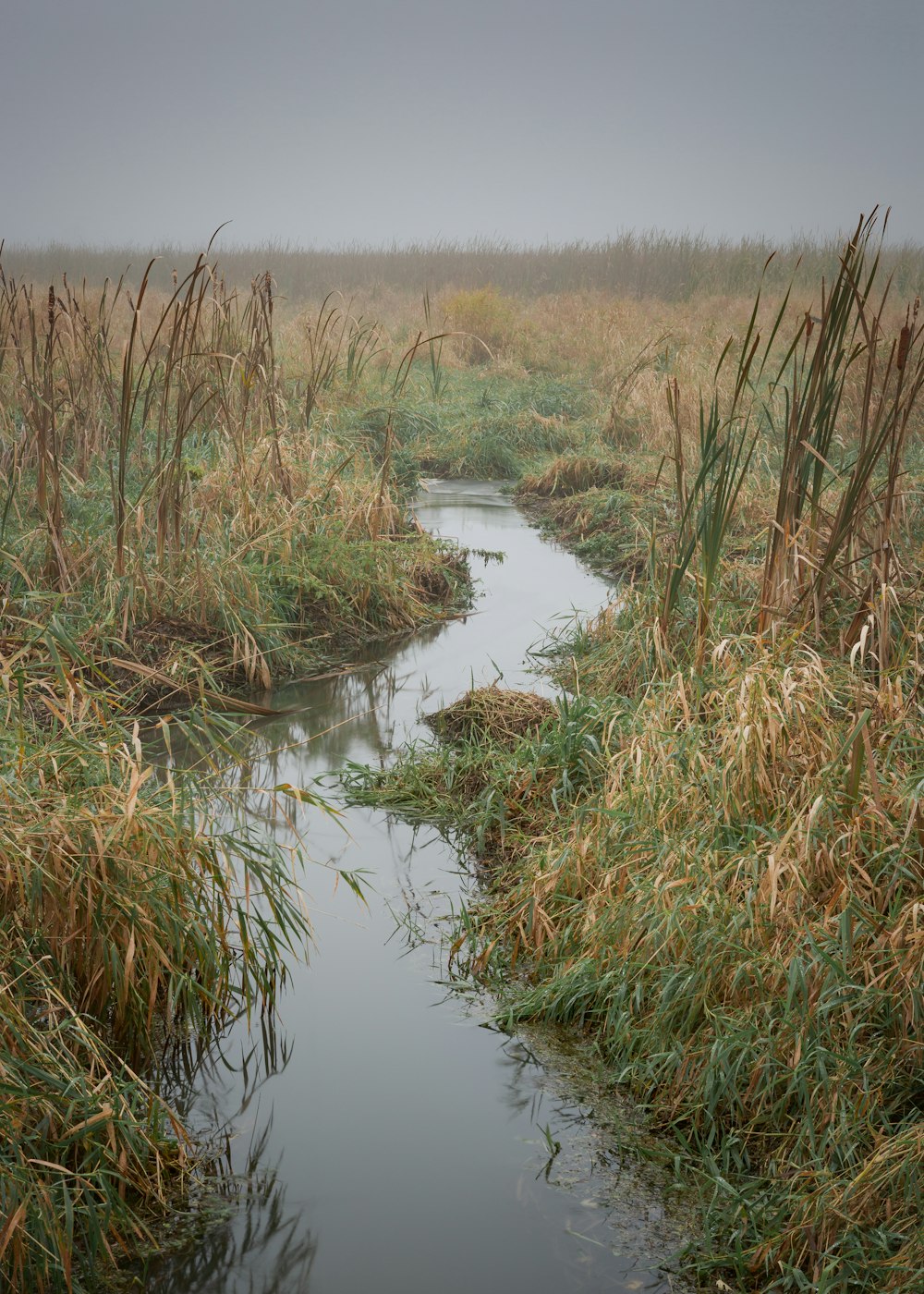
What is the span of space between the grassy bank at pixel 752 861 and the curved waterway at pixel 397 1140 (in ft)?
0.46

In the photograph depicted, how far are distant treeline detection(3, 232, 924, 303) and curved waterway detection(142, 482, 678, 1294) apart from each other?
15239 millimetres

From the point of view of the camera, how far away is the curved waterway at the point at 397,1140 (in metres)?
1.91

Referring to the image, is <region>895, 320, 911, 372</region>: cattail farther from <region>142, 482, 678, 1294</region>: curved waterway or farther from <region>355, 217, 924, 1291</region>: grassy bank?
<region>142, 482, 678, 1294</region>: curved waterway

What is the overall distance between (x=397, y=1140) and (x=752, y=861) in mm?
926

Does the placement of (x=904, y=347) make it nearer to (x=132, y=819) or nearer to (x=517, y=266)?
(x=132, y=819)

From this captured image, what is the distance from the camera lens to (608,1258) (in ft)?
6.26

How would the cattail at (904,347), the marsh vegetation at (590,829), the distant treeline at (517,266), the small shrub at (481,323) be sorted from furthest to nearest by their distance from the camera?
the distant treeline at (517,266)
the small shrub at (481,323)
the cattail at (904,347)
the marsh vegetation at (590,829)

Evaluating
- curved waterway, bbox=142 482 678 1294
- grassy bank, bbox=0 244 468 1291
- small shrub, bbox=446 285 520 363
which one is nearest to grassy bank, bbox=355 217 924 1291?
curved waterway, bbox=142 482 678 1294

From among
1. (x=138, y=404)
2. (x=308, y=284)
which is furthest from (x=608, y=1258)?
(x=308, y=284)

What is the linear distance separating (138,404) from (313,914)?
654 centimetres

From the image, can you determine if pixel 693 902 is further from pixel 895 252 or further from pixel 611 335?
pixel 895 252

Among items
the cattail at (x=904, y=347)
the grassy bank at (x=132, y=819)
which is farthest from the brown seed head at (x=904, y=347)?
the grassy bank at (x=132, y=819)

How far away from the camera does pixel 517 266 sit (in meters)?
Result: 21.4

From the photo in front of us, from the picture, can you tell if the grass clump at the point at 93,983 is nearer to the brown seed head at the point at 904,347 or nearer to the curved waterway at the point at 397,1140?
the curved waterway at the point at 397,1140
